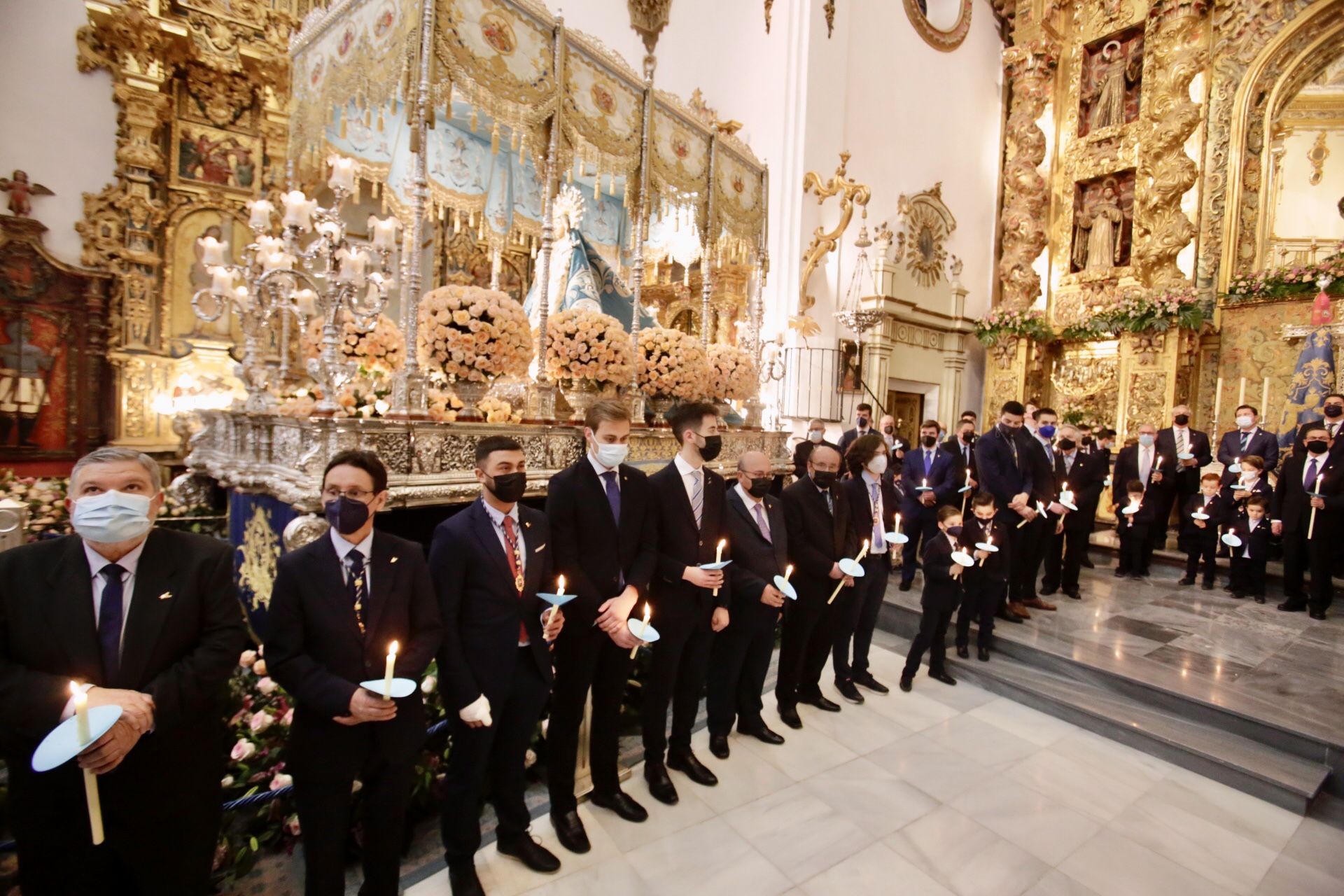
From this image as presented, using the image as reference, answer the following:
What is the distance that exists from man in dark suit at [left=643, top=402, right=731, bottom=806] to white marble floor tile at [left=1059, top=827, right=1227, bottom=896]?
1.68 m

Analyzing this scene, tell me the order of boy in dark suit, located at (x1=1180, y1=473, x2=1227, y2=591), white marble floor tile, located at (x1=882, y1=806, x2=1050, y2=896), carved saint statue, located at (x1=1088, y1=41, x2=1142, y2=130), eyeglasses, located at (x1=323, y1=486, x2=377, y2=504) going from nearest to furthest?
eyeglasses, located at (x1=323, y1=486, x2=377, y2=504)
white marble floor tile, located at (x1=882, y1=806, x2=1050, y2=896)
boy in dark suit, located at (x1=1180, y1=473, x2=1227, y2=591)
carved saint statue, located at (x1=1088, y1=41, x2=1142, y2=130)

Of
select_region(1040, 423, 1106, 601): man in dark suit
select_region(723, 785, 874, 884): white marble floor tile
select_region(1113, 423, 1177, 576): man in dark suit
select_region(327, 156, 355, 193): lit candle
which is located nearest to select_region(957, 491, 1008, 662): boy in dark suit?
select_region(1040, 423, 1106, 601): man in dark suit

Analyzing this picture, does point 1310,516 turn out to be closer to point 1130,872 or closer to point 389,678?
point 1130,872

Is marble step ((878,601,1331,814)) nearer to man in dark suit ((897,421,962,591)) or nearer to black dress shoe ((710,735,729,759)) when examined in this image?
man in dark suit ((897,421,962,591))

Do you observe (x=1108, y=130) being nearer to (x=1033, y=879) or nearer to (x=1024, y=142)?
(x=1024, y=142)

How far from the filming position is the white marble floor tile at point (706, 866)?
2494 millimetres

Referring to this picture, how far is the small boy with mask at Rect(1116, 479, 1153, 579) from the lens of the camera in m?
7.13

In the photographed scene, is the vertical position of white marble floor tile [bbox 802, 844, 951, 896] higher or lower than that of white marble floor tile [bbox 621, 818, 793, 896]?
lower

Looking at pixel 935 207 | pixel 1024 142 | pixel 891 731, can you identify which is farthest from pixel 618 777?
pixel 1024 142

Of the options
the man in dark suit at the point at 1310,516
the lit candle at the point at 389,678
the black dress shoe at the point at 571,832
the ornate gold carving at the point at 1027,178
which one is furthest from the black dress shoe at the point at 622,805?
the ornate gold carving at the point at 1027,178

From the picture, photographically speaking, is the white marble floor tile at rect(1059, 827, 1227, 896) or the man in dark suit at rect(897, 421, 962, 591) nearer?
the white marble floor tile at rect(1059, 827, 1227, 896)

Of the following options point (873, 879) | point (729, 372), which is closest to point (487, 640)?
point (873, 879)

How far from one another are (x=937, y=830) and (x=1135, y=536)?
243 inches

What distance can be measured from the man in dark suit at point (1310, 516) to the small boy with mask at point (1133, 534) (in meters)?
1.12
